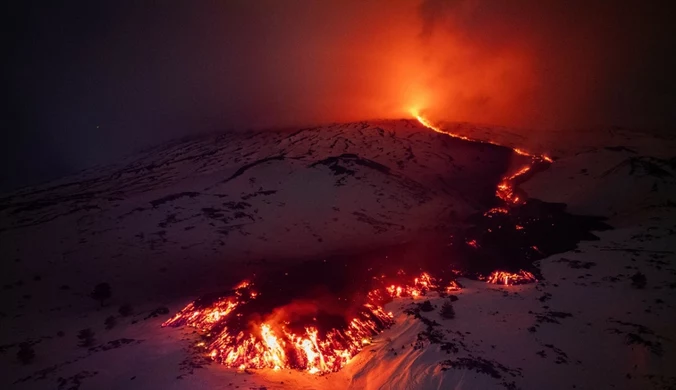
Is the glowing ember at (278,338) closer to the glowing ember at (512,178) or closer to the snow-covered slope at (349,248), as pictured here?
the snow-covered slope at (349,248)

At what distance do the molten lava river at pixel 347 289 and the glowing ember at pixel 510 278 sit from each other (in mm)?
44

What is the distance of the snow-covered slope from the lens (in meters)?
11.6

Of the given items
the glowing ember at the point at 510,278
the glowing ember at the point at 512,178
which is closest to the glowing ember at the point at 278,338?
the glowing ember at the point at 510,278

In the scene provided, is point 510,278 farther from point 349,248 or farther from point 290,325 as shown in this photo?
point 290,325

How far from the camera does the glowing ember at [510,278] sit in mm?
17641

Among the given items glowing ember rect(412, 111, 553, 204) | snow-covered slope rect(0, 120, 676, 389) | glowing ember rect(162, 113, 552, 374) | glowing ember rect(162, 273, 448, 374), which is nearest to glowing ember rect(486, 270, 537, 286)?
glowing ember rect(162, 113, 552, 374)

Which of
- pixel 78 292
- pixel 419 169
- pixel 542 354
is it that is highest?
pixel 419 169

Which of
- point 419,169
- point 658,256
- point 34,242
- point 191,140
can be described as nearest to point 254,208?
point 34,242

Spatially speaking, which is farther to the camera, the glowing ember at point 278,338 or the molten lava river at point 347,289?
the molten lava river at point 347,289

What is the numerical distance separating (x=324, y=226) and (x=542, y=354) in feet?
50.3

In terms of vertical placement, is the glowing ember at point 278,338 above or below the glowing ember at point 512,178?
below

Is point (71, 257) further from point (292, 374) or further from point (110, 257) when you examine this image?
point (292, 374)

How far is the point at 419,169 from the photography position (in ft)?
112

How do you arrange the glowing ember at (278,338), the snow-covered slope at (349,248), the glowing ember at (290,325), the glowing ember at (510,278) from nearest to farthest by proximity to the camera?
the snow-covered slope at (349,248) < the glowing ember at (278,338) < the glowing ember at (290,325) < the glowing ember at (510,278)
